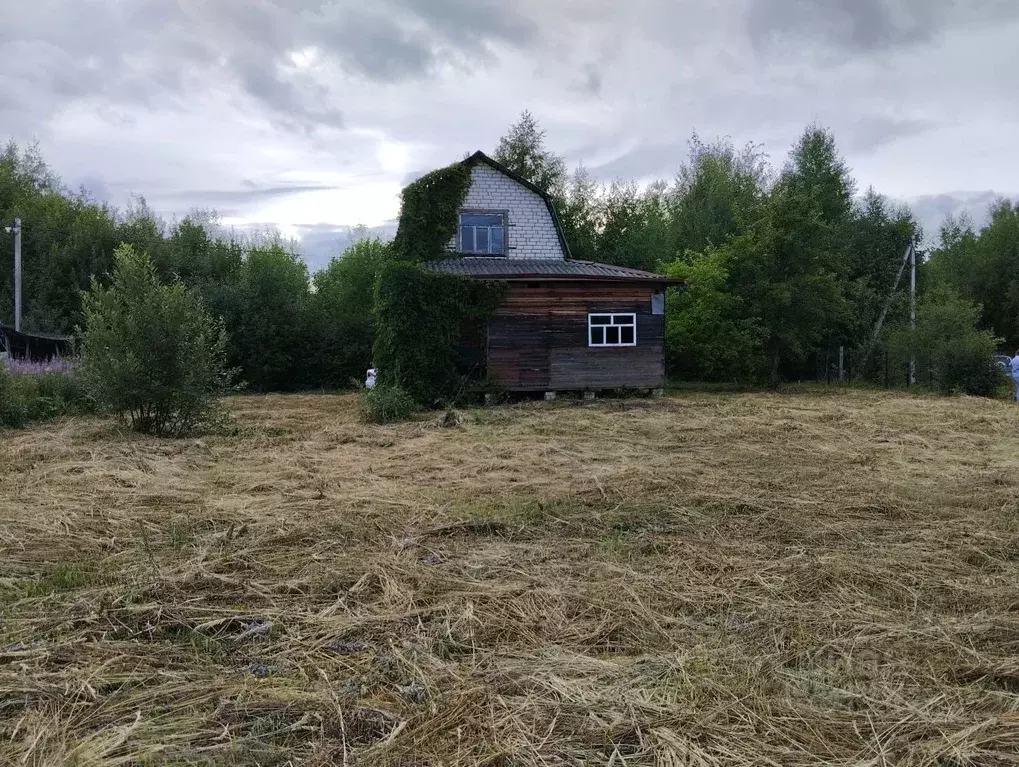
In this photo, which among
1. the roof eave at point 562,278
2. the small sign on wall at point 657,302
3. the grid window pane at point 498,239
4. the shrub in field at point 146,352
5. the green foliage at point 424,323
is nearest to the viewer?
the shrub in field at point 146,352

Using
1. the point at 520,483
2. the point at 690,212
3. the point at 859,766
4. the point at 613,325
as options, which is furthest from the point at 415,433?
the point at 690,212

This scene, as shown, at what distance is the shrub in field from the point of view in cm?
1127

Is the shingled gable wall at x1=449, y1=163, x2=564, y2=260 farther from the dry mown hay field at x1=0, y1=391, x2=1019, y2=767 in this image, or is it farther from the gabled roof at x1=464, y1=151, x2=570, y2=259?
the dry mown hay field at x1=0, y1=391, x2=1019, y2=767

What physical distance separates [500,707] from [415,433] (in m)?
9.57

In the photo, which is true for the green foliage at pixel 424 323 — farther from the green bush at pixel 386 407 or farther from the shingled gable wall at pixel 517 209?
the shingled gable wall at pixel 517 209

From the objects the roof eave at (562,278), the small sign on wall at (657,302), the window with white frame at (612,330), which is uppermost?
the roof eave at (562,278)

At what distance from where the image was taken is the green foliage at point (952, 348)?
21.0 m

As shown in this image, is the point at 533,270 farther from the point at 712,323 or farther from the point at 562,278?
the point at 712,323

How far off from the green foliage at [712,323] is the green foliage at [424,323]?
8.72 metres

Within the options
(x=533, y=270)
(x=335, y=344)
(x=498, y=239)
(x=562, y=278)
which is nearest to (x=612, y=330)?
(x=562, y=278)

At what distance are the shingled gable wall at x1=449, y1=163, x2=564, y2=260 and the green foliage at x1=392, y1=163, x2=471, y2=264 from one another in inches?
21.1

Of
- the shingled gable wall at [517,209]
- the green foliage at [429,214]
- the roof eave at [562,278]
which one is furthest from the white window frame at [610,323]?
the green foliage at [429,214]

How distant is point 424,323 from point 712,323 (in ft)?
35.0

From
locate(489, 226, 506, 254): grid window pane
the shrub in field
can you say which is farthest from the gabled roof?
the shrub in field
